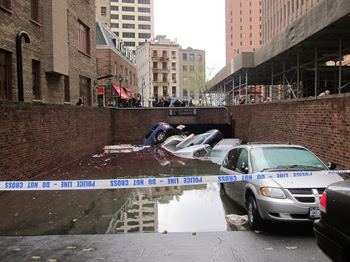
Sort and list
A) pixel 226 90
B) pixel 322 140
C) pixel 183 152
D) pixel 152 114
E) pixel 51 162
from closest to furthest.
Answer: pixel 322 140, pixel 51 162, pixel 183 152, pixel 152 114, pixel 226 90

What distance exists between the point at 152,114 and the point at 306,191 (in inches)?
842

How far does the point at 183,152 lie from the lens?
1781 centimetres

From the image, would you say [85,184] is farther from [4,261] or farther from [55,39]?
[55,39]

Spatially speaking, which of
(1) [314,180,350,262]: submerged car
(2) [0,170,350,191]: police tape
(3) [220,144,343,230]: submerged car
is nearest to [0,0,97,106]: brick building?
(2) [0,170,350,191]: police tape

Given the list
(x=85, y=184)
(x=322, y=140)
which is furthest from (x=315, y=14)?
(x=85, y=184)

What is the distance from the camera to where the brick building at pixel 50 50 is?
14.6m

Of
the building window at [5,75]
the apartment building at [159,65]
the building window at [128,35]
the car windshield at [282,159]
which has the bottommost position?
the car windshield at [282,159]

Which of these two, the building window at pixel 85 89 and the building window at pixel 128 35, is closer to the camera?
the building window at pixel 85 89

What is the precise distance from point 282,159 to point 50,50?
46.1 feet

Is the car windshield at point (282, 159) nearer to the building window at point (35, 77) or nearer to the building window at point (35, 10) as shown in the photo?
the building window at point (35, 77)

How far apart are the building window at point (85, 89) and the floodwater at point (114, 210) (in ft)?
44.0

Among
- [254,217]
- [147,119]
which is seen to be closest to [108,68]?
[147,119]

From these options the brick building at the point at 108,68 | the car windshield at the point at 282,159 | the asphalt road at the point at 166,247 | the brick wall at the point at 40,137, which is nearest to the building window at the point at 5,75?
the brick wall at the point at 40,137

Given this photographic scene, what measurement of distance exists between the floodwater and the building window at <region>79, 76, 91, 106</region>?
13.4 m
